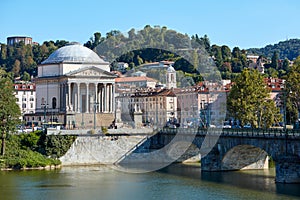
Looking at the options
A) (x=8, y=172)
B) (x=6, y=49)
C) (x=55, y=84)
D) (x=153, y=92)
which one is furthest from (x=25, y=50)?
(x=8, y=172)

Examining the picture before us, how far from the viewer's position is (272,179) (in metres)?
44.8

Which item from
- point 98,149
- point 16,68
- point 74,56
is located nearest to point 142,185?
point 98,149

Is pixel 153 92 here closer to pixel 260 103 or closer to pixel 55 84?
pixel 260 103

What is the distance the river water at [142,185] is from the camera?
3850cm

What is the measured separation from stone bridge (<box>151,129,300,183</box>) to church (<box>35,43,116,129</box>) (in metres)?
22.4

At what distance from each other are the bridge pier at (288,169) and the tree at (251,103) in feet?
69.2

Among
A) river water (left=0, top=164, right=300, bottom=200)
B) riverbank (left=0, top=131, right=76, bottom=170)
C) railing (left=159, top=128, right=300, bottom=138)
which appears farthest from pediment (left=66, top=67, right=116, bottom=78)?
river water (left=0, top=164, right=300, bottom=200)

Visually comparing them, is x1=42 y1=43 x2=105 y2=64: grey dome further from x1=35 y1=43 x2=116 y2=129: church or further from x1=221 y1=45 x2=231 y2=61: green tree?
x1=221 y1=45 x2=231 y2=61: green tree

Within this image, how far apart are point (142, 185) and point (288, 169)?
9.92 meters

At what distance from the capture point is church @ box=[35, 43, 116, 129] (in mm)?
78312

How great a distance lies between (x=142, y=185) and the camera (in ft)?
142

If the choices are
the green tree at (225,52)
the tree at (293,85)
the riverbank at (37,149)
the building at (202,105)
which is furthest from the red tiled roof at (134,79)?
the green tree at (225,52)

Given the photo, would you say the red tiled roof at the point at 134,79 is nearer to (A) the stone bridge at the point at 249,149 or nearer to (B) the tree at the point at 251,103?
(A) the stone bridge at the point at 249,149

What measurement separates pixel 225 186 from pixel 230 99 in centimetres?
2292
